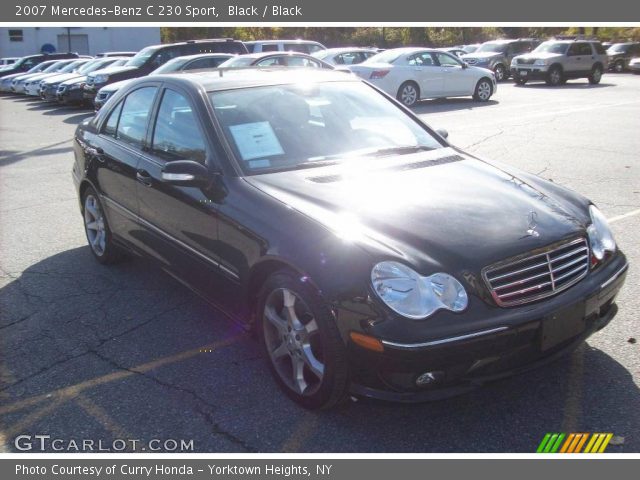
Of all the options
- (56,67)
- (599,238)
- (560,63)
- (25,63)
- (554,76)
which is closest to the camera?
(599,238)

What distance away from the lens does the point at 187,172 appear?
3.62 metres

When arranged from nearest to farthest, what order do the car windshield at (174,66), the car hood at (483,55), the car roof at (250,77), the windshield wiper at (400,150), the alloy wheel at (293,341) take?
1. the alloy wheel at (293,341)
2. the windshield wiper at (400,150)
3. the car roof at (250,77)
4. the car windshield at (174,66)
5. the car hood at (483,55)

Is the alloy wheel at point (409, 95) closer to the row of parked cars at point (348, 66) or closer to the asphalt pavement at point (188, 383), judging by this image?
the row of parked cars at point (348, 66)

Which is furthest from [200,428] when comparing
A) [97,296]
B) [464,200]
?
[97,296]

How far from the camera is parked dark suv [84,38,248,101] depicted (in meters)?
16.9

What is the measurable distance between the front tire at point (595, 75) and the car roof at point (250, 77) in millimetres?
22558

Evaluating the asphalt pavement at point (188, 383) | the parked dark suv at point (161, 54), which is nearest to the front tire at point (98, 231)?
the asphalt pavement at point (188, 383)

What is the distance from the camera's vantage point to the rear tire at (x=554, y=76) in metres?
23.6

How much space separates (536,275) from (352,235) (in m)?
0.87

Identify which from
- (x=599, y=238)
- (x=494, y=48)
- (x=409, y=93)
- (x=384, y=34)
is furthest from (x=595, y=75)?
(x=384, y=34)

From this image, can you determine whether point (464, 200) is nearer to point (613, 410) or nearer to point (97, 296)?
point (613, 410)

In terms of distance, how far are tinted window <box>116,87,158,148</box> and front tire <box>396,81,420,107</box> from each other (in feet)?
42.5

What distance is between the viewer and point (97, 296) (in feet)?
15.8

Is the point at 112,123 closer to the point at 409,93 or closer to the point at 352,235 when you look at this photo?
the point at 352,235
